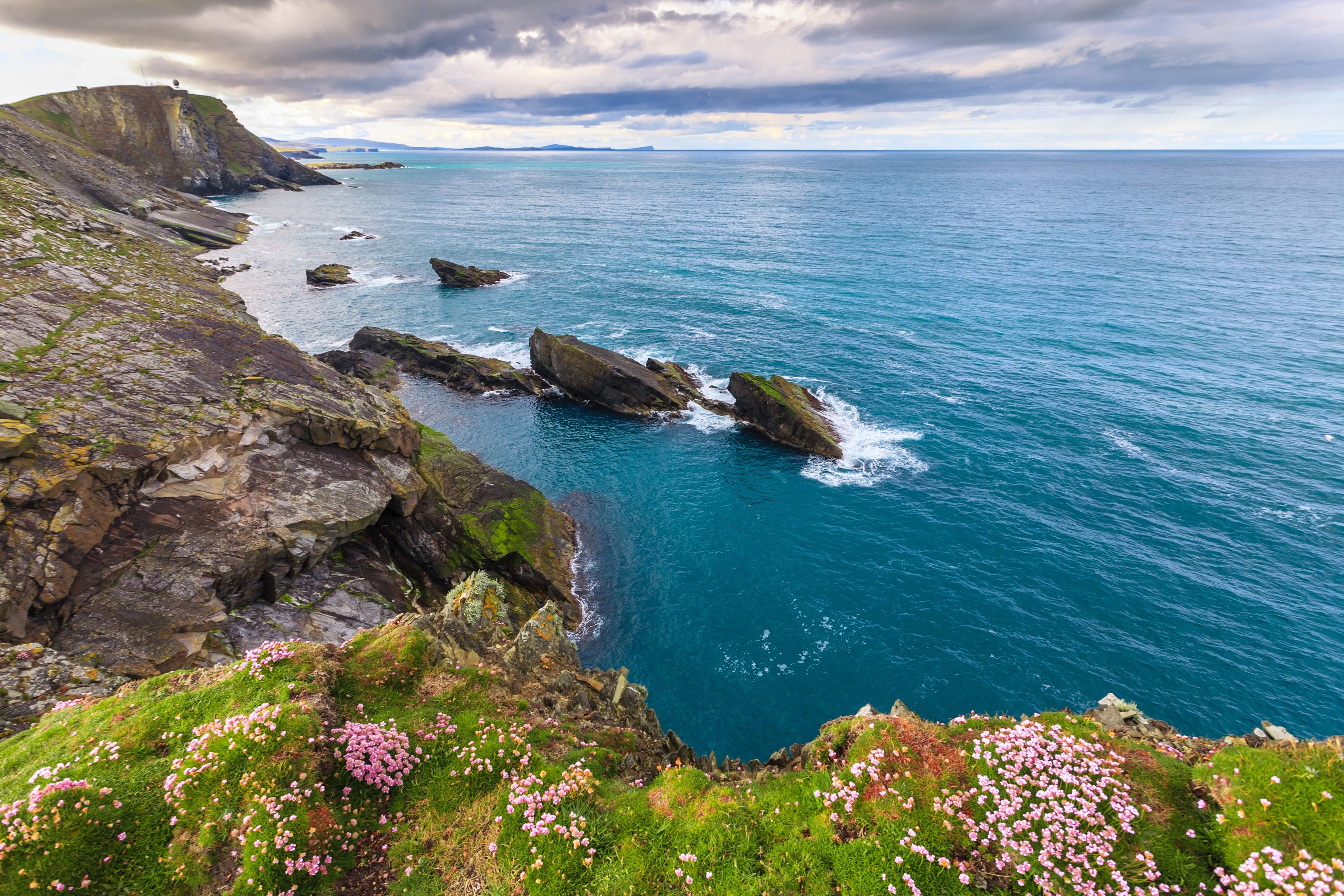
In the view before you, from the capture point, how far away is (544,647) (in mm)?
21438

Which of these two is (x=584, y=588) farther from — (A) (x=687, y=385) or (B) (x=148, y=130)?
(B) (x=148, y=130)

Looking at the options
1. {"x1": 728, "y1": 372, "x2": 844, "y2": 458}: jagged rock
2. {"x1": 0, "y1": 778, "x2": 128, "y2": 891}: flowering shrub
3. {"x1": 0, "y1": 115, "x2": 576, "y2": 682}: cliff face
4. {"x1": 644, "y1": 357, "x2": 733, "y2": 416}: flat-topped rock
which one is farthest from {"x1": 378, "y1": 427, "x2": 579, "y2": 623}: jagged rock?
{"x1": 644, "y1": 357, "x2": 733, "y2": 416}: flat-topped rock

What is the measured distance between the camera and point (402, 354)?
2625 inches

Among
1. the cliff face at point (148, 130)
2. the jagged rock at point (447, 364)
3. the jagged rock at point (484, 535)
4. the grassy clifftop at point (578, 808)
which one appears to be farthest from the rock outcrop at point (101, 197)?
the grassy clifftop at point (578, 808)

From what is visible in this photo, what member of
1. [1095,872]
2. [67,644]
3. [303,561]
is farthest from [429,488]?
[1095,872]

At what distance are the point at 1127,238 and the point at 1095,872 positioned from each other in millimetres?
156537

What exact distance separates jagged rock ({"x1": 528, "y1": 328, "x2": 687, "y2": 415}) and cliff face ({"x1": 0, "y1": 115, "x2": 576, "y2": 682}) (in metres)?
19.1

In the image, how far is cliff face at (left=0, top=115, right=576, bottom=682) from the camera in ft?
65.0

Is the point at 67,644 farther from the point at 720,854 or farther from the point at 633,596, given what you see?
the point at 633,596

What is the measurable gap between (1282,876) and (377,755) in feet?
64.0

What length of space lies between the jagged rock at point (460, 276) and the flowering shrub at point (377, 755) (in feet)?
309

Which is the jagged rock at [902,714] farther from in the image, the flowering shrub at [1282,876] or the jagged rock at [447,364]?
the jagged rock at [447,364]

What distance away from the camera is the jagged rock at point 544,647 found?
2023 cm

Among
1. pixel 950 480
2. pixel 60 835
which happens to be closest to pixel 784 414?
pixel 950 480
